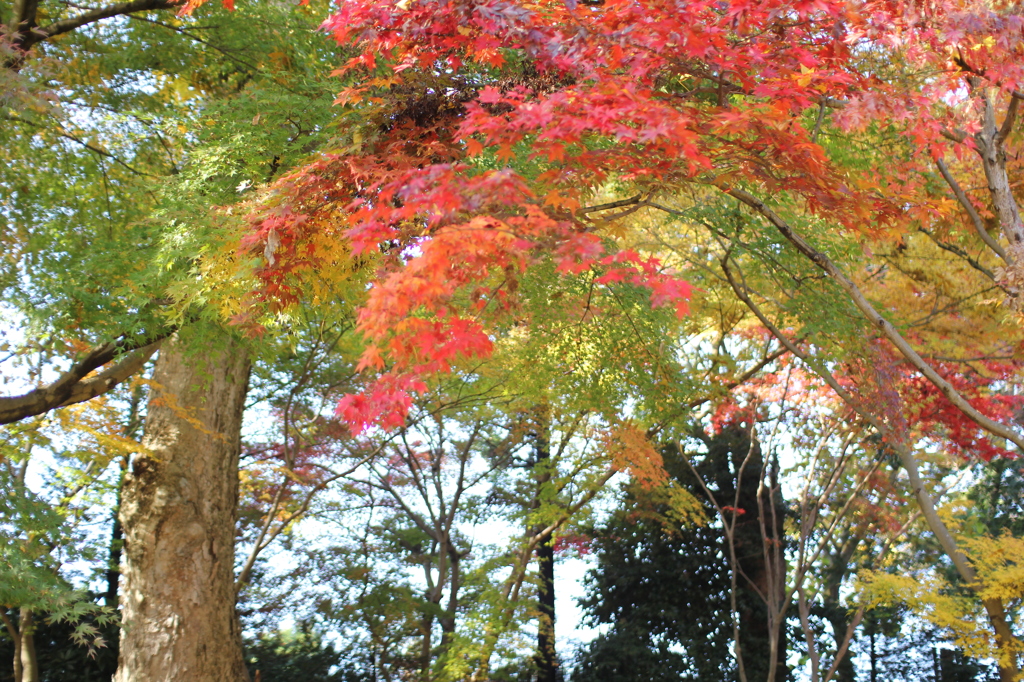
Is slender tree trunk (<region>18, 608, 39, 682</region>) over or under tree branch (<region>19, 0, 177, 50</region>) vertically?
under

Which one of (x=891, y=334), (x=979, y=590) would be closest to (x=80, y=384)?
(x=891, y=334)

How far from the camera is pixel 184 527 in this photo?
5148mm

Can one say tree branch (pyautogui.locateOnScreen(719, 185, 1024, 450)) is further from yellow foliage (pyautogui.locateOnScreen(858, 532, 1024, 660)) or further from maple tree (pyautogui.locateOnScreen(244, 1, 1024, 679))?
yellow foliage (pyautogui.locateOnScreen(858, 532, 1024, 660))

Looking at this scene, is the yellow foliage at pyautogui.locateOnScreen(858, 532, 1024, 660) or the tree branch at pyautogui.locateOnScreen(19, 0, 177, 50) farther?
the yellow foliage at pyautogui.locateOnScreen(858, 532, 1024, 660)

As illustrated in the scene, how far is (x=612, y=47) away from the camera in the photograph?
3.10 meters

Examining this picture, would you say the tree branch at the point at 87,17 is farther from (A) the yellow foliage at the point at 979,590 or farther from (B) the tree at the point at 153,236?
(A) the yellow foliage at the point at 979,590

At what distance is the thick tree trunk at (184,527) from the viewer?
495 centimetres

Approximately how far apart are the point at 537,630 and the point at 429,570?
1772 mm

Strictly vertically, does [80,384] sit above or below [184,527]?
above

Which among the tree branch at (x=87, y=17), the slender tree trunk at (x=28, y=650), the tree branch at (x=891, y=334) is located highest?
the tree branch at (x=87, y=17)

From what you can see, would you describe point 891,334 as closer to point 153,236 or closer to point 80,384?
point 153,236

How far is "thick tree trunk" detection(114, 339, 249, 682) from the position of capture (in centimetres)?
495

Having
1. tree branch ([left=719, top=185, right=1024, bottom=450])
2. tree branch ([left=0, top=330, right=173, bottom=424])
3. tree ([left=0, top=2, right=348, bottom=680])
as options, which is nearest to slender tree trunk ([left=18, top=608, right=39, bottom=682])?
tree ([left=0, top=2, right=348, bottom=680])

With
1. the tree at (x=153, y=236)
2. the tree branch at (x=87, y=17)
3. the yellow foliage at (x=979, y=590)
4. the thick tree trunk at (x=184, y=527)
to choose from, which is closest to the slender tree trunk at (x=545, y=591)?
the yellow foliage at (x=979, y=590)
